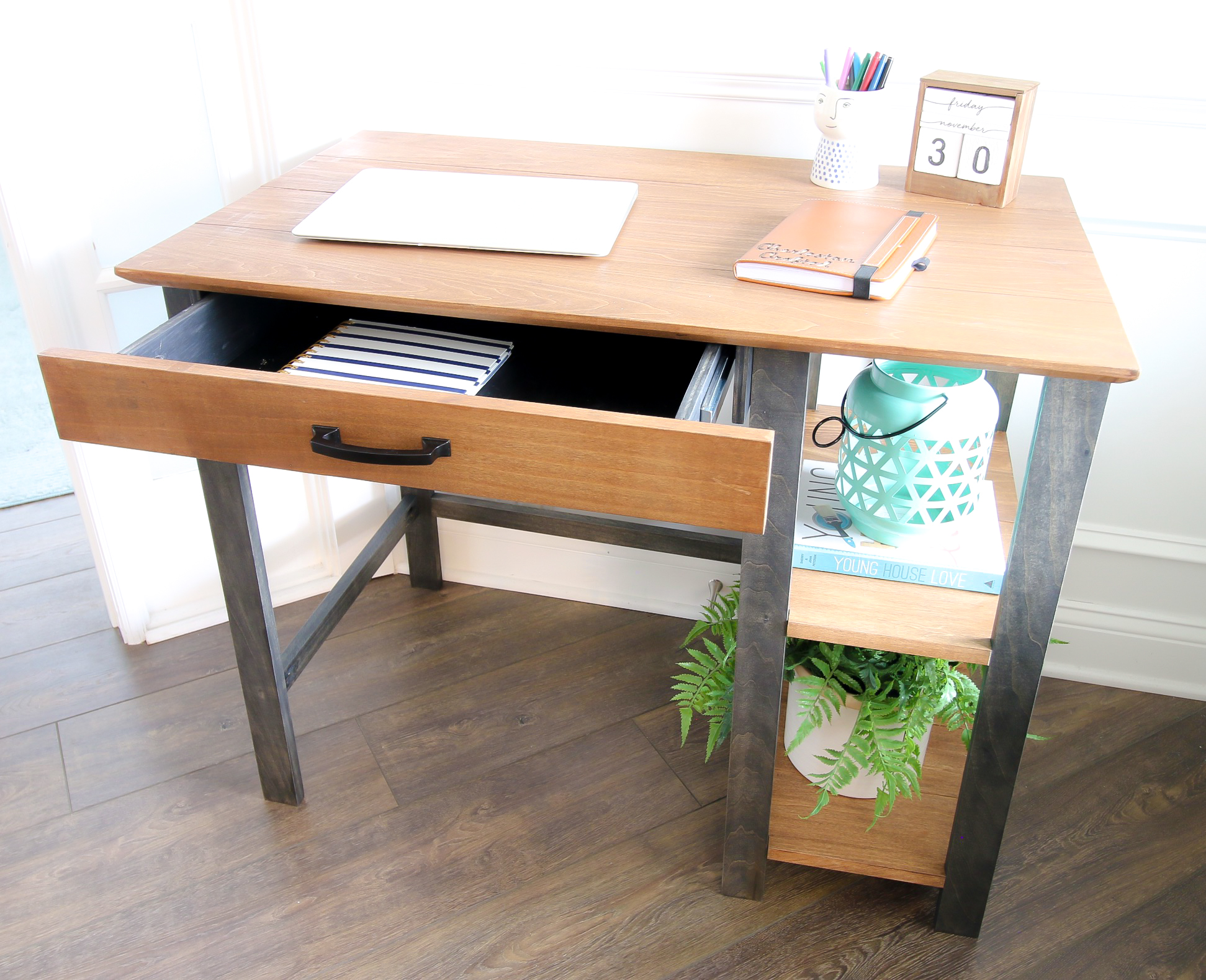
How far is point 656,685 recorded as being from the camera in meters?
1.62

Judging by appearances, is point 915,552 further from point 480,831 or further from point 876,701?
point 480,831

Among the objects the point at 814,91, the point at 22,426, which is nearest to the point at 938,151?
the point at 814,91

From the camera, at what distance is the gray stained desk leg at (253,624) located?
3.83 feet

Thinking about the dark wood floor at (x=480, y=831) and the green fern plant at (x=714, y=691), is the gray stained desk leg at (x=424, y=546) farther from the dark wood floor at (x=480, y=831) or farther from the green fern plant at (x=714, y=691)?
the green fern plant at (x=714, y=691)

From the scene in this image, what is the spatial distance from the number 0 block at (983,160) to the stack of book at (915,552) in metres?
0.38

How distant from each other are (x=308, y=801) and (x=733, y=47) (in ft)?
4.00

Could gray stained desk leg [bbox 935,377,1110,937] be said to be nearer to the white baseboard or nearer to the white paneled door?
the white baseboard

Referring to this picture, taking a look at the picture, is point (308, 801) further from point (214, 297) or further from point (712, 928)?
point (214, 297)

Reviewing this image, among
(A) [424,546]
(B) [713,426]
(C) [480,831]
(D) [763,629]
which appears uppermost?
(B) [713,426]

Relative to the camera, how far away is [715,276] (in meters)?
1.04

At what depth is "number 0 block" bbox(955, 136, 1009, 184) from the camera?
1166mm

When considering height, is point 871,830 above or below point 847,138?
below

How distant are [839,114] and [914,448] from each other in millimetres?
438

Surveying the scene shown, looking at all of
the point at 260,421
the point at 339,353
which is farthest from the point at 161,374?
the point at 339,353
